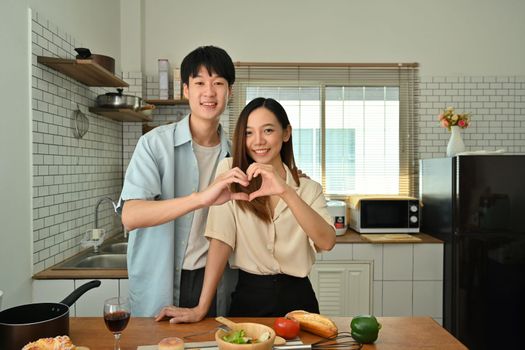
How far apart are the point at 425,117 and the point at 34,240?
3542 millimetres

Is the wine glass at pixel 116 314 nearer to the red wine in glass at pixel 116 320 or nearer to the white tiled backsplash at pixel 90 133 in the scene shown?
the red wine in glass at pixel 116 320

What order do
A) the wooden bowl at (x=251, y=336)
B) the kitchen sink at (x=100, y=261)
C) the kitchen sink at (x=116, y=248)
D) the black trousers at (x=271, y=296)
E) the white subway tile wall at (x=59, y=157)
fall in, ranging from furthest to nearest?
the kitchen sink at (x=116, y=248), the kitchen sink at (x=100, y=261), the white subway tile wall at (x=59, y=157), the black trousers at (x=271, y=296), the wooden bowl at (x=251, y=336)

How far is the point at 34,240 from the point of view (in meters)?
2.52

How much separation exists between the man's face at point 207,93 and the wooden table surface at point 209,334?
0.81 metres

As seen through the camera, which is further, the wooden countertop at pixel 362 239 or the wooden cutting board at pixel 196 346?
the wooden countertop at pixel 362 239

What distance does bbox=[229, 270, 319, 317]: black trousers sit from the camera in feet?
5.77

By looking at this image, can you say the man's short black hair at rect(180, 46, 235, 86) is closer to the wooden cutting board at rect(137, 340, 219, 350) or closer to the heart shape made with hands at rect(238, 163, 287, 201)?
the heart shape made with hands at rect(238, 163, 287, 201)

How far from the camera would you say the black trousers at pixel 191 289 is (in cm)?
189

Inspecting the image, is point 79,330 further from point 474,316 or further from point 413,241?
point 474,316

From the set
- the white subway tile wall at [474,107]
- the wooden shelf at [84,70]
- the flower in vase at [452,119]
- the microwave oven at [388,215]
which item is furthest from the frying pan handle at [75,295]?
the white subway tile wall at [474,107]

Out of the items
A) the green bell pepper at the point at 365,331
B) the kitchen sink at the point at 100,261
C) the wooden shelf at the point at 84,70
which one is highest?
the wooden shelf at the point at 84,70

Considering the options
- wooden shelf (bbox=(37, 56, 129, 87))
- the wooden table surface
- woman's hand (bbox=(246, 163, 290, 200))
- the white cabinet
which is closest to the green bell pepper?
the wooden table surface

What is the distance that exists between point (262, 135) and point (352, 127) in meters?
2.78

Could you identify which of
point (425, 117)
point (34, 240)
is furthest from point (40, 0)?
point (425, 117)
